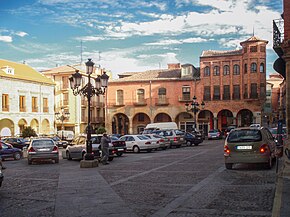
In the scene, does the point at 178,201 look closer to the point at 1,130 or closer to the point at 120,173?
the point at 120,173

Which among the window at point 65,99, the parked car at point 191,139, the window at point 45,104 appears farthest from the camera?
the window at point 65,99

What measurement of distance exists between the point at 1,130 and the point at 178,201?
143 feet

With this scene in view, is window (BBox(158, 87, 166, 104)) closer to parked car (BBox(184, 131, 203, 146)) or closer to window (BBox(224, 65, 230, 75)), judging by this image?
window (BBox(224, 65, 230, 75))

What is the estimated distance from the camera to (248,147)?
583 inches

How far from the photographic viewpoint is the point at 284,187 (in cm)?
1080

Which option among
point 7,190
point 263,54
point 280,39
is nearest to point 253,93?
point 263,54

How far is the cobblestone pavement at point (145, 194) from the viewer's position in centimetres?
836

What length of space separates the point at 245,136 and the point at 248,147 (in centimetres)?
46

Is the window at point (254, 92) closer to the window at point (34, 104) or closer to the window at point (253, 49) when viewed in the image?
the window at point (253, 49)

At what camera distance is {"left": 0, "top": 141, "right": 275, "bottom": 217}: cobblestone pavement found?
836 centimetres

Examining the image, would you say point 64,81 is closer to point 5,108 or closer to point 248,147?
point 5,108

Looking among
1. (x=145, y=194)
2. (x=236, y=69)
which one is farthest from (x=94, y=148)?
(x=236, y=69)

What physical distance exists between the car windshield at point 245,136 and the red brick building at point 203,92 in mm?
39596

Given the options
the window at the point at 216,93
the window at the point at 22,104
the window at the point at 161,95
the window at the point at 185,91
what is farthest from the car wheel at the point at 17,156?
the window at the point at 216,93
